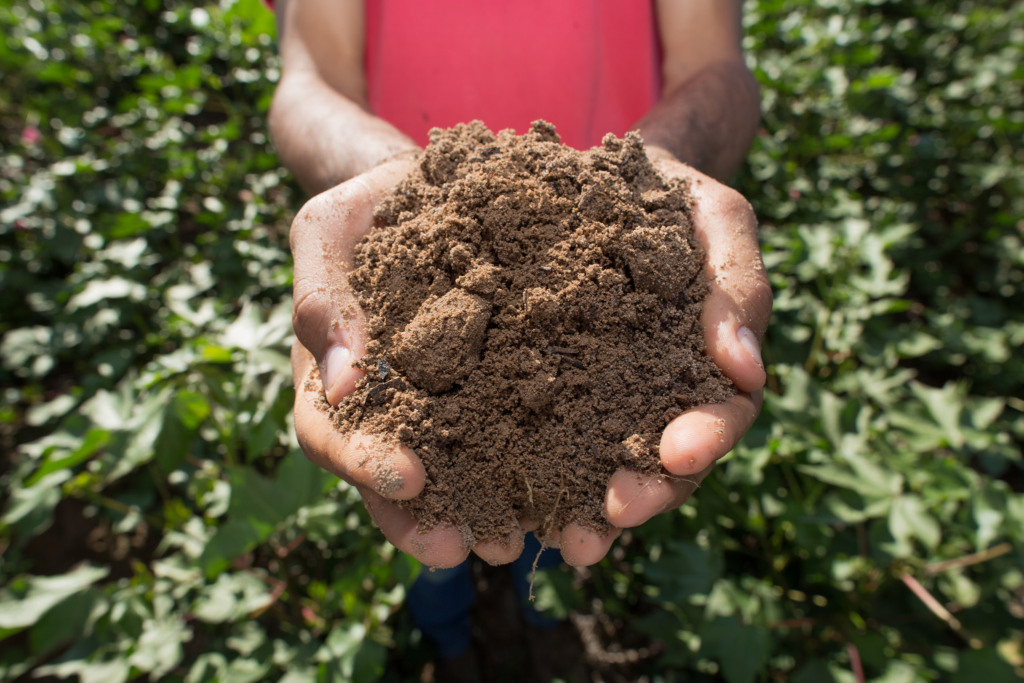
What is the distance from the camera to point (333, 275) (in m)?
1.13

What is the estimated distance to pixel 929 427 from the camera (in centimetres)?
154

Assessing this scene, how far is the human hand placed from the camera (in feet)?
3.17

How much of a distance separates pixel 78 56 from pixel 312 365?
11.1 feet

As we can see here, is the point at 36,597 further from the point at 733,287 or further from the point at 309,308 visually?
the point at 733,287

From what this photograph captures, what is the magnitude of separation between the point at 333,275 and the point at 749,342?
802mm

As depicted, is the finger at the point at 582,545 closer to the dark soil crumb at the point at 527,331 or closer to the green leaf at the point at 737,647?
the dark soil crumb at the point at 527,331

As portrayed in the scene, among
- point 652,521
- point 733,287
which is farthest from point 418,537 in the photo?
point 652,521

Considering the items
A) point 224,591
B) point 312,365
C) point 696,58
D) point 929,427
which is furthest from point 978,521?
point 224,591

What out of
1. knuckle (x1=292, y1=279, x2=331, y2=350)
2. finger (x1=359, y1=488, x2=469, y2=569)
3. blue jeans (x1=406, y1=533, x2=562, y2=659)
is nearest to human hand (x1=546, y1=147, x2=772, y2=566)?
finger (x1=359, y1=488, x2=469, y2=569)

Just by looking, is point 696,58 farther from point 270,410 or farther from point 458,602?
point 458,602

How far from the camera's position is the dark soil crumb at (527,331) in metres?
1.03

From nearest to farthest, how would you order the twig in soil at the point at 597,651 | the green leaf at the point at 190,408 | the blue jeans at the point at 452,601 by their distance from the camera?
the green leaf at the point at 190,408 < the blue jeans at the point at 452,601 < the twig in soil at the point at 597,651

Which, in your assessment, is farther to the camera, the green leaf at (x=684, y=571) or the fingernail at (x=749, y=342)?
the green leaf at (x=684, y=571)

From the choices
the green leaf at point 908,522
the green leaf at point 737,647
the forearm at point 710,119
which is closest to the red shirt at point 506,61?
the forearm at point 710,119
